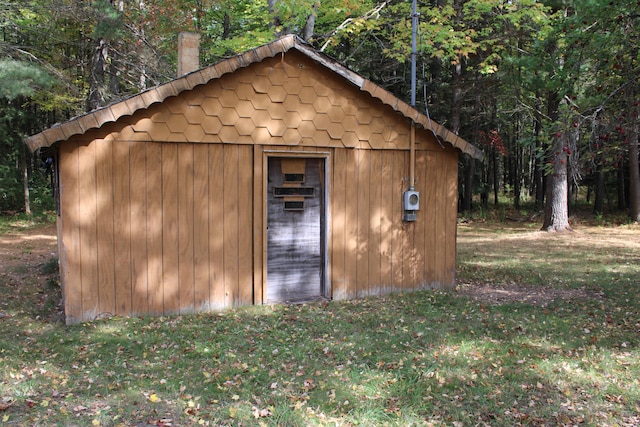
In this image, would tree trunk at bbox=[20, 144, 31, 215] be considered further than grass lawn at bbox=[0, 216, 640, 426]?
Yes

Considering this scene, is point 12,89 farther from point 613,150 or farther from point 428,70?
point 428,70

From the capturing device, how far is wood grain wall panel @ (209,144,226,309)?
707cm

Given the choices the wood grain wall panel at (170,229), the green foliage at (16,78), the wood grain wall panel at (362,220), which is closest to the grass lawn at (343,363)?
the wood grain wall panel at (170,229)

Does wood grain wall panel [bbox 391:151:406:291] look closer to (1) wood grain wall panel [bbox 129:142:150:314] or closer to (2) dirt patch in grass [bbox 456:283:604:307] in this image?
(2) dirt patch in grass [bbox 456:283:604:307]

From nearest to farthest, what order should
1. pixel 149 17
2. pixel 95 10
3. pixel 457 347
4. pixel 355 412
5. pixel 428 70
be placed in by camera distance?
pixel 355 412 < pixel 457 347 < pixel 95 10 < pixel 149 17 < pixel 428 70

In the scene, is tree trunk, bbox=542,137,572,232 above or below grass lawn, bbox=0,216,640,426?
above

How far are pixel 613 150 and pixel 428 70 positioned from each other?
1385cm

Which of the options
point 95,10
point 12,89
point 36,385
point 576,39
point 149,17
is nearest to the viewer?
point 36,385

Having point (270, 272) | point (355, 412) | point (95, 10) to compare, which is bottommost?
point (355, 412)

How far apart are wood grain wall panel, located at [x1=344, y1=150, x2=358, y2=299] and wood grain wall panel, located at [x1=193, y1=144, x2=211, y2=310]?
6.95 feet

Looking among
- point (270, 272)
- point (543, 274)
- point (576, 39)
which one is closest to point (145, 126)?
point (270, 272)

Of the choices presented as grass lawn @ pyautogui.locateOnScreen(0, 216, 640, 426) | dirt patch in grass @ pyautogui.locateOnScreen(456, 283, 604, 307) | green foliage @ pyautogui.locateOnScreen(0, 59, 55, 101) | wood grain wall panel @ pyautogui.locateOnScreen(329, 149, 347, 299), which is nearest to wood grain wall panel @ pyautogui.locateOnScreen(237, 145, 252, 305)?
grass lawn @ pyautogui.locateOnScreen(0, 216, 640, 426)

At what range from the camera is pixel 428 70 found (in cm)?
2014

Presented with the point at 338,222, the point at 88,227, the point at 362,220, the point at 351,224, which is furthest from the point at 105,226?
the point at 362,220
